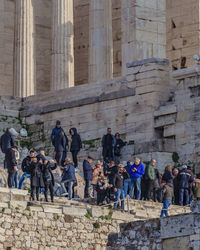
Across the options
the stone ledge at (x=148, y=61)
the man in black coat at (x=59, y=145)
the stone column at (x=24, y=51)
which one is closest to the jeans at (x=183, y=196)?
→ the man in black coat at (x=59, y=145)

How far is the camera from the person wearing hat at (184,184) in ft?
124

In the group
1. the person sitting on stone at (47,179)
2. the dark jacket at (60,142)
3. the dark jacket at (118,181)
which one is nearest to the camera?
the person sitting on stone at (47,179)

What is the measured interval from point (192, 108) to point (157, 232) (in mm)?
17857

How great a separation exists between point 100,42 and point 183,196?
64.9 ft

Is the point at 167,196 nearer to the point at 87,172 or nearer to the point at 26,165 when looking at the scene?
the point at 87,172

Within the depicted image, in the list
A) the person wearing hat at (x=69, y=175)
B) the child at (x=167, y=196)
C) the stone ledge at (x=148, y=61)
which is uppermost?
the stone ledge at (x=148, y=61)

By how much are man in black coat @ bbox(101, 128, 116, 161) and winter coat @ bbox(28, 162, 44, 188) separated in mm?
9363

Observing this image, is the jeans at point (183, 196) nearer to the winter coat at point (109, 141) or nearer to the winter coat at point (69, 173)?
the winter coat at point (69, 173)

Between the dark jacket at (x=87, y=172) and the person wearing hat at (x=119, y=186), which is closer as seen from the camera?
the person wearing hat at (x=119, y=186)

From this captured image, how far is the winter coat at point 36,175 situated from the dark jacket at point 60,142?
8608 mm

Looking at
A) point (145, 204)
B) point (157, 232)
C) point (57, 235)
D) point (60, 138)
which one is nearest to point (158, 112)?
point (60, 138)

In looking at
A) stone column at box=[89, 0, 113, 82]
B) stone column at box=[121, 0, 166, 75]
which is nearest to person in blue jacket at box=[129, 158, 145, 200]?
stone column at box=[121, 0, 166, 75]

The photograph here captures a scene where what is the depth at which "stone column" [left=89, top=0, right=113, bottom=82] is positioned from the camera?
56344 mm

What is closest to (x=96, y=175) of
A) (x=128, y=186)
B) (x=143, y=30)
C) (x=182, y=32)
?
(x=128, y=186)
